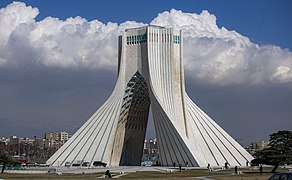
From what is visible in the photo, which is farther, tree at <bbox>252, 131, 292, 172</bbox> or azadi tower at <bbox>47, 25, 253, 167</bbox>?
azadi tower at <bbox>47, 25, 253, 167</bbox>

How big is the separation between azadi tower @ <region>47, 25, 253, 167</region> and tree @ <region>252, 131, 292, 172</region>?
9.07m

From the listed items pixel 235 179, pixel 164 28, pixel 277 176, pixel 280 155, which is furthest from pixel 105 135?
pixel 277 176

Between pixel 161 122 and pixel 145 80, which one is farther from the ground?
pixel 145 80

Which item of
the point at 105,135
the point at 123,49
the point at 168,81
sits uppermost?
the point at 123,49

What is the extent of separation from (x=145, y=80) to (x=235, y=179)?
27.5 meters

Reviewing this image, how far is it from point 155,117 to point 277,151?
16.8 metres

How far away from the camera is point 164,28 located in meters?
56.3

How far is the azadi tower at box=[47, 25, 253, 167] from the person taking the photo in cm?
5053

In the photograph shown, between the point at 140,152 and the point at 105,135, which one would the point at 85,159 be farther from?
the point at 140,152

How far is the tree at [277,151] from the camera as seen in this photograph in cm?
3744

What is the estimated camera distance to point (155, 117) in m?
52.8

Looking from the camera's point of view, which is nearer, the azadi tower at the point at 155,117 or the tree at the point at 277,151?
the tree at the point at 277,151

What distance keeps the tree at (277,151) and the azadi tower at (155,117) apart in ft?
29.8

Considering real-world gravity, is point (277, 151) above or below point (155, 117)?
below
